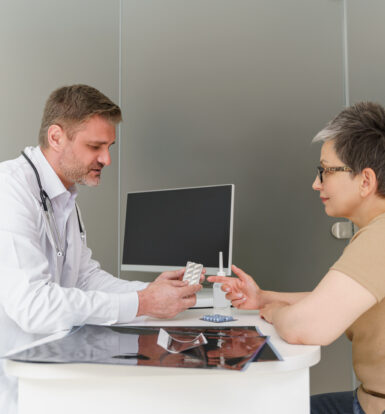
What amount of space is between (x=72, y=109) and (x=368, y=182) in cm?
101

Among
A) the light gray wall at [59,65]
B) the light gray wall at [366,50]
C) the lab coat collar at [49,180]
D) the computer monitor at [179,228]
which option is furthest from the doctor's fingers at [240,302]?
the light gray wall at [366,50]

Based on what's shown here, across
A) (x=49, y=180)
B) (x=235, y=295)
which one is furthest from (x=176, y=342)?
(x=49, y=180)

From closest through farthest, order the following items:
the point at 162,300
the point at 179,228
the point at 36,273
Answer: the point at 36,273
the point at 162,300
the point at 179,228

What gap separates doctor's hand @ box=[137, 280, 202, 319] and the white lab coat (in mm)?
32

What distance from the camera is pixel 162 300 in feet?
4.19

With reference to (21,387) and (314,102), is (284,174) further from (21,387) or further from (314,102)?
(21,387)

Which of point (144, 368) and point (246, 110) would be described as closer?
point (144, 368)

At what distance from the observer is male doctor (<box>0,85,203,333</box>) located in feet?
3.68

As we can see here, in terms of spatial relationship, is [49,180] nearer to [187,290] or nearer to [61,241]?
[61,241]

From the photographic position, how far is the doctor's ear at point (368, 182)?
1203mm

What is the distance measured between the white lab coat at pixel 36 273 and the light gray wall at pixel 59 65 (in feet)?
3.60

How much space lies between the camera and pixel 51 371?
0.85 m

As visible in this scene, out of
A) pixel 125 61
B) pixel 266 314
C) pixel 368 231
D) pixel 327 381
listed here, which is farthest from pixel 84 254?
pixel 327 381

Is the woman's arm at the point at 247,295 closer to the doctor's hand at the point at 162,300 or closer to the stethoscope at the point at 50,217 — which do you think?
the doctor's hand at the point at 162,300
